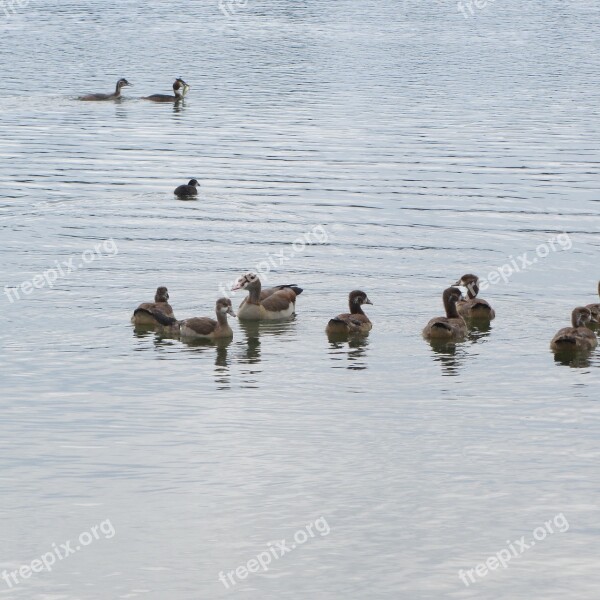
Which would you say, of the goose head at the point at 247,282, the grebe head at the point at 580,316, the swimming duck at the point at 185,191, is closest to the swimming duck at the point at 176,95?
the swimming duck at the point at 185,191

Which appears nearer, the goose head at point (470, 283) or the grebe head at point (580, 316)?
the grebe head at point (580, 316)

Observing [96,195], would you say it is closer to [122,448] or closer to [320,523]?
[122,448]

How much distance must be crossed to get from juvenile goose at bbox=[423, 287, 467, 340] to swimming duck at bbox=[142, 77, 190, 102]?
37040 mm

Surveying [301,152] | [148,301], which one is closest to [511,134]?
[301,152]

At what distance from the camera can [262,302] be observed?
26.7 metres

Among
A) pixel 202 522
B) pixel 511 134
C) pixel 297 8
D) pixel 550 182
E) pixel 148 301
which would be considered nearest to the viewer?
pixel 202 522

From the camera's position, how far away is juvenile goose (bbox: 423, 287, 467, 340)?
2427cm

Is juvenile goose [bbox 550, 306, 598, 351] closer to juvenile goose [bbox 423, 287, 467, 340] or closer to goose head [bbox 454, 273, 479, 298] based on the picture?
juvenile goose [bbox 423, 287, 467, 340]

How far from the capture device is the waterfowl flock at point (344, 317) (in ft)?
79.5

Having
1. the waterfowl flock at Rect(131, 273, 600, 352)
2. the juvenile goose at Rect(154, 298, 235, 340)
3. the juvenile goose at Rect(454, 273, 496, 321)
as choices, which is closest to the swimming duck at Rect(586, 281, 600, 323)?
the waterfowl flock at Rect(131, 273, 600, 352)

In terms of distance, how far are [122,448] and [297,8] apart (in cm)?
8182

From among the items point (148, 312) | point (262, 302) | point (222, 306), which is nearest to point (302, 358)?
point (222, 306)

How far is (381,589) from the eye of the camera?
14.2 meters

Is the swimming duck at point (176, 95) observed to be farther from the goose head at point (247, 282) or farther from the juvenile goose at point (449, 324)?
the juvenile goose at point (449, 324)
